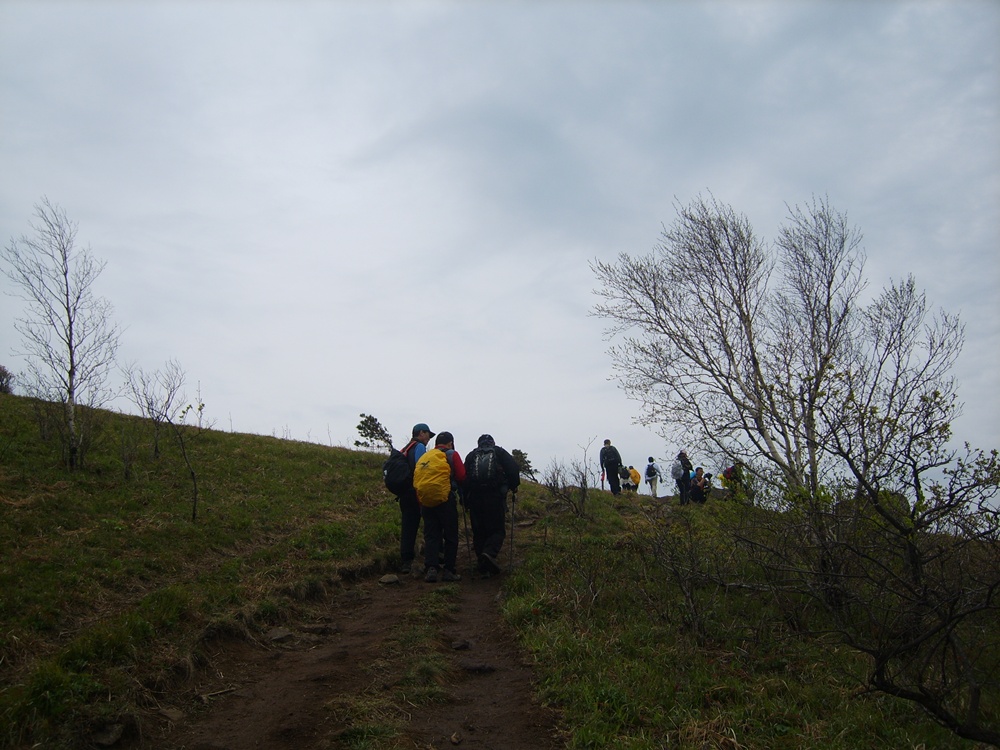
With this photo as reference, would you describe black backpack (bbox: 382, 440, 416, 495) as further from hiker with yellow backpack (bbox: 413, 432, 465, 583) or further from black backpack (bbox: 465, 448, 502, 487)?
black backpack (bbox: 465, 448, 502, 487)

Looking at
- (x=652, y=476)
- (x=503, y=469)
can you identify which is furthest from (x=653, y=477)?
(x=503, y=469)

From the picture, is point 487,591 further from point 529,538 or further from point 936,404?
point 936,404

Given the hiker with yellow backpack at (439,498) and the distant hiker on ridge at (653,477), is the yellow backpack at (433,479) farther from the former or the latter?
the distant hiker on ridge at (653,477)

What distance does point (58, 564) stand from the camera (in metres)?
6.94

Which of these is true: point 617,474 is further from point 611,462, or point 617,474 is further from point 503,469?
point 503,469

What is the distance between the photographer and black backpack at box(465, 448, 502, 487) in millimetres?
9383

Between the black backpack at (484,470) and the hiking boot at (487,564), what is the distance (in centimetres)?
100

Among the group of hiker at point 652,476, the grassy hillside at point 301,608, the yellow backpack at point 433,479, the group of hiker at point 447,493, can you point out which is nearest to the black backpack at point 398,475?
the group of hiker at point 447,493

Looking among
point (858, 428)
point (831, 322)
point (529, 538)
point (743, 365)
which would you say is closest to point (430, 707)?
point (858, 428)

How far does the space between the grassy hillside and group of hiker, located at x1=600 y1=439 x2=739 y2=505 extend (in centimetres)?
626

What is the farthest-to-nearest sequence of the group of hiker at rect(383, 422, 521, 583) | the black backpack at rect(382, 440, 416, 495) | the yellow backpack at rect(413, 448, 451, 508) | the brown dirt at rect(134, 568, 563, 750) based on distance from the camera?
the black backpack at rect(382, 440, 416, 495) < the group of hiker at rect(383, 422, 521, 583) < the yellow backpack at rect(413, 448, 451, 508) < the brown dirt at rect(134, 568, 563, 750)

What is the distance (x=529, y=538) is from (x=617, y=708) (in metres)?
6.57

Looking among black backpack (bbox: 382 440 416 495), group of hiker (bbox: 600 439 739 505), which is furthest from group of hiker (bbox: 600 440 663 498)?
black backpack (bbox: 382 440 416 495)

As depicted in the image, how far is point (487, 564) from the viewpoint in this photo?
30.5ft
